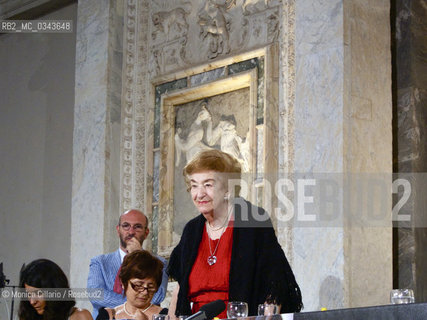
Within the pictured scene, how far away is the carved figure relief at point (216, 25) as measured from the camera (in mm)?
8539

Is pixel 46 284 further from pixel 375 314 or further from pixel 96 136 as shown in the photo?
pixel 96 136

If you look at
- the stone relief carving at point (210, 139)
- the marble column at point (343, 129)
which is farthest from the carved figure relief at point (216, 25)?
the marble column at point (343, 129)

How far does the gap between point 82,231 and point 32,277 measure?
4121mm

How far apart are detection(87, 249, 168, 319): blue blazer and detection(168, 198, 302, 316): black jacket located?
129 cm

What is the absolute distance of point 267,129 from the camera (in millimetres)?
7832

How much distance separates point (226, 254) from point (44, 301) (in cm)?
114

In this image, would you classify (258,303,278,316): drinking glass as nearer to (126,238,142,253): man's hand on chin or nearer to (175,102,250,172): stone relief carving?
(126,238,142,253): man's hand on chin

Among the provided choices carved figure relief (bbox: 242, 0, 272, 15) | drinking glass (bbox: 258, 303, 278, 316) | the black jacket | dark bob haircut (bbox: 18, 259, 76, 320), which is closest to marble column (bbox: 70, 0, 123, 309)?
carved figure relief (bbox: 242, 0, 272, 15)

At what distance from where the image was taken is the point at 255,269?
4.73 m

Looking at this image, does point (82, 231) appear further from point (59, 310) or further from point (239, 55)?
point (59, 310)

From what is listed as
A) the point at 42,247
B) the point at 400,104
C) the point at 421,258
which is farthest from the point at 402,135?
the point at 42,247

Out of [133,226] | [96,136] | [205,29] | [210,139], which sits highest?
[205,29]

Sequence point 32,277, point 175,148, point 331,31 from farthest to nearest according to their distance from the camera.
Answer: point 175,148
point 331,31
point 32,277

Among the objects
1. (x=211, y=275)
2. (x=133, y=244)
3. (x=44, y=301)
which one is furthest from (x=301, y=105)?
(x=44, y=301)
